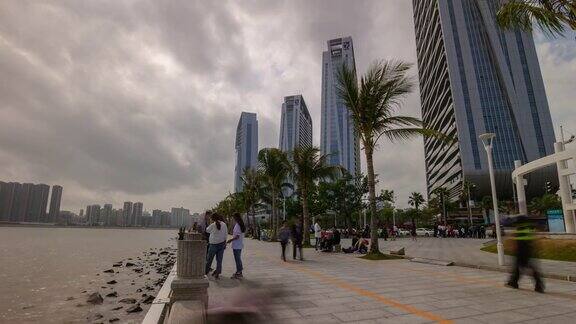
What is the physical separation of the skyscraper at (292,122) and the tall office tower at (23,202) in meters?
103

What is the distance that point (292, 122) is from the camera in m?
126

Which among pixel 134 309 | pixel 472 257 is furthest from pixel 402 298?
pixel 472 257

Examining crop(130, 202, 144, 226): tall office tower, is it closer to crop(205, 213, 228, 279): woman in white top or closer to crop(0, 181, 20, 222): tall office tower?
crop(0, 181, 20, 222): tall office tower

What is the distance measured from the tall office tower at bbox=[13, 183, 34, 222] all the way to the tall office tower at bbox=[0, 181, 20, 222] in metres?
1.26

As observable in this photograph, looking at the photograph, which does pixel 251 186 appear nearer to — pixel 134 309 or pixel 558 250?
pixel 558 250

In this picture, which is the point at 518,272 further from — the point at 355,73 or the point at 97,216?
the point at 97,216

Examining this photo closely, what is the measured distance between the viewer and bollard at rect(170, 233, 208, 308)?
5496 millimetres

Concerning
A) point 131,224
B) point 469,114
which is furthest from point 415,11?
point 131,224

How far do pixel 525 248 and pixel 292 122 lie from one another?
119716 millimetres

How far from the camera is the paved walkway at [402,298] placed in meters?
5.08

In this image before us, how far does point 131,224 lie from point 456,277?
211012mm

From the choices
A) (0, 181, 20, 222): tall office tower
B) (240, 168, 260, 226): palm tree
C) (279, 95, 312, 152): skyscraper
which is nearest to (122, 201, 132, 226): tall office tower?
(0, 181, 20, 222): tall office tower

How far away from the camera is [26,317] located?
9.38 m

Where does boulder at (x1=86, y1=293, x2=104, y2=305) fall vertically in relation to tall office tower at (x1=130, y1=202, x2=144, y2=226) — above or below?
below
